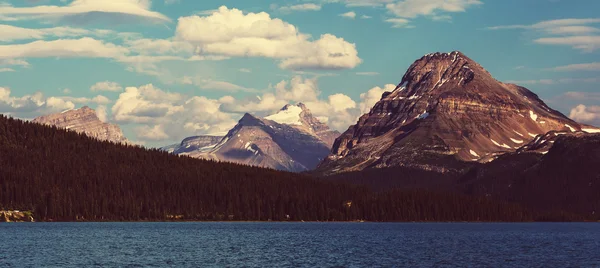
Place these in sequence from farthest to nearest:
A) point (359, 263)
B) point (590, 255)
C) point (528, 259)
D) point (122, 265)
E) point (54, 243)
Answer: point (54, 243), point (590, 255), point (528, 259), point (359, 263), point (122, 265)

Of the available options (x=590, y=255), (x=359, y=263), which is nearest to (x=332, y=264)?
(x=359, y=263)

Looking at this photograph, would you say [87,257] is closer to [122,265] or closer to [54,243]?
[122,265]

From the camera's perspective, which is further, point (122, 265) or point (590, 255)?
point (590, 255)

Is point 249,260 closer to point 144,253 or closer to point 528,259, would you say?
point 144,253

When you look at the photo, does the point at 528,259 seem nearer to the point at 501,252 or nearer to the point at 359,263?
the point at 501,252

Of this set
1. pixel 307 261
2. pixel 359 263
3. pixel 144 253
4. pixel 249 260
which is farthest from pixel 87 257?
pixel 359 263

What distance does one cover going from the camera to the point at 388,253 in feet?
600

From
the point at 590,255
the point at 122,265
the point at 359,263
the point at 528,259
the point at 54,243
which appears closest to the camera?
the point at 122,265

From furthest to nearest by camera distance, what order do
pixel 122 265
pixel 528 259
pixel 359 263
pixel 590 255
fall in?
pixel 590 255 → pixel 528 259 → pixel 359 263 → pixel 122 265

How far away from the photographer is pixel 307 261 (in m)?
159

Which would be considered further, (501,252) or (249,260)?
(501,252)

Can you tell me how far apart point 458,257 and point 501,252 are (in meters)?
20.9

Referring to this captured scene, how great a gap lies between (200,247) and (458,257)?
5785 centimetres

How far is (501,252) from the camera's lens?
188625 mm
